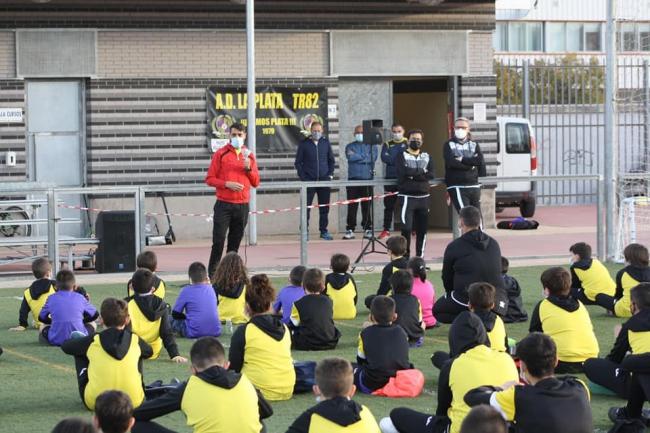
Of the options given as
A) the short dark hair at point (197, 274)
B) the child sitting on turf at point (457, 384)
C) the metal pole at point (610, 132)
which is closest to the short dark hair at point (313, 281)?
the short dark hair at point (197, 274)

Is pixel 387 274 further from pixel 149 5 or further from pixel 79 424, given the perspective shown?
pixel 149 5

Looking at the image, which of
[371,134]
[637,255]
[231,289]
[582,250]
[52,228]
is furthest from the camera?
[371,134]

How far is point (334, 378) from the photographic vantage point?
713 centimetres

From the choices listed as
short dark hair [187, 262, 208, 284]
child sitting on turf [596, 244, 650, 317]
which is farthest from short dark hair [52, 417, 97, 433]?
child sitting on turf [596, 244, 650, 317]

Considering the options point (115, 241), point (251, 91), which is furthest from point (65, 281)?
point (251, 91)

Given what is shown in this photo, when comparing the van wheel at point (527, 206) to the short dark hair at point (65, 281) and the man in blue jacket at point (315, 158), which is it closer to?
the man in blue jacket at point (315, 158)

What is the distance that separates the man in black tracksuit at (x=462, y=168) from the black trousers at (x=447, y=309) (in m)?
6.45

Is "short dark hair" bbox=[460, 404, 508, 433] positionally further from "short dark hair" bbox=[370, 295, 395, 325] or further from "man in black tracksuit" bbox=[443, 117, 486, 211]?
"man in black tracksuit" bbox=[443, 117, 486, 211]

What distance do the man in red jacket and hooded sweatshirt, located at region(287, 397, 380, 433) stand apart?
34.0ft

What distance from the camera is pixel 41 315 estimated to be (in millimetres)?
12828

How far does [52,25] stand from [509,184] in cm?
1093

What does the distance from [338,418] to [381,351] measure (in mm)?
3295

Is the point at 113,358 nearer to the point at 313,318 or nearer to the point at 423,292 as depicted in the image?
the point at 313,318

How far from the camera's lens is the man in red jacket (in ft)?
57.7
